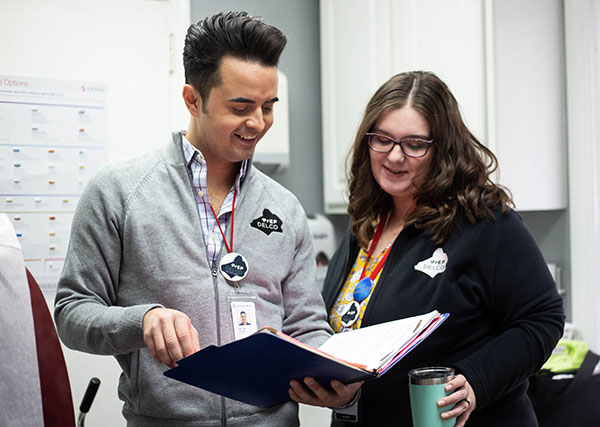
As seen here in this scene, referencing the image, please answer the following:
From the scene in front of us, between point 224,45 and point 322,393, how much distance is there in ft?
2.22

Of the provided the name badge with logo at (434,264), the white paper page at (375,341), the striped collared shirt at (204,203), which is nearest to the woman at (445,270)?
the name badge with logo at (434,264)

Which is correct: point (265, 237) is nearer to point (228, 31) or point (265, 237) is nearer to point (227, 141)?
point (227, 141)

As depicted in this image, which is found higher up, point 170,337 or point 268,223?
point 268,223

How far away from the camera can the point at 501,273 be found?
1.36m

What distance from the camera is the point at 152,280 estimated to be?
3.82 feet

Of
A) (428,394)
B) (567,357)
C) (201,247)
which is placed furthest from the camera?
(567,357)

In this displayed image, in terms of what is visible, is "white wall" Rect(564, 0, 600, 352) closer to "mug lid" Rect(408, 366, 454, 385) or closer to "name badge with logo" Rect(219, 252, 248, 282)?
"mug lid" Rect(408, 366, 454, 385)

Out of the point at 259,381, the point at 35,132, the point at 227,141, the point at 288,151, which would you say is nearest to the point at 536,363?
the point at 259,381

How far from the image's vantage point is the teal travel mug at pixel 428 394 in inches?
43.1

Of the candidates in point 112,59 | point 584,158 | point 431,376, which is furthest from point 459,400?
point 112,59

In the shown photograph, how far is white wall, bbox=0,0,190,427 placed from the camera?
2.33 meters

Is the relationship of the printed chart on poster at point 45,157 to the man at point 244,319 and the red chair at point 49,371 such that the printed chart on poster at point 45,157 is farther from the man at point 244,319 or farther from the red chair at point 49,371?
the red chair at point 49,371

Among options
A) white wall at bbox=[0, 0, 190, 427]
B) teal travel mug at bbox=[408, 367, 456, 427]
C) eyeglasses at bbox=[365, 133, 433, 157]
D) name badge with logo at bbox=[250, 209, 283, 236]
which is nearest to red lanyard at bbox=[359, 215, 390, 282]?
A: eyeglasses at bbox=[365, 133, 433, 157]

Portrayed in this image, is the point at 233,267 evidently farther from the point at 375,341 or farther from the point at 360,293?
the point at 360,293
